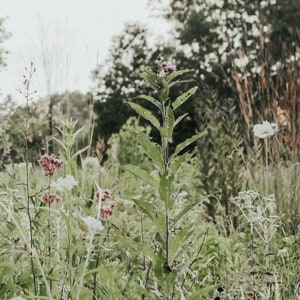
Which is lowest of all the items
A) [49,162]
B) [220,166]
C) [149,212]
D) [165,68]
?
[149,212]

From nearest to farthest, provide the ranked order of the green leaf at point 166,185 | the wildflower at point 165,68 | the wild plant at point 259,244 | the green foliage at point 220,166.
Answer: the green leaf at point 166,185 → the wildflower at point 165,68 → the wild plant at point 259,244 → the green foliage at point 220,166

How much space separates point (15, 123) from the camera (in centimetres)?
198

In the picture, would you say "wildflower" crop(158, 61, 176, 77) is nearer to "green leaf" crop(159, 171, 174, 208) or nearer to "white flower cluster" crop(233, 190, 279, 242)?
"green leaf" crop(159, 171, 174, 208)

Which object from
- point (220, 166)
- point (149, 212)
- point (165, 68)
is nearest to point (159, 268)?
point (149, 212)

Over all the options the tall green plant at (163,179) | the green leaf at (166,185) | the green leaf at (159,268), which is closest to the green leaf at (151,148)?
the tall green plant at (163,179)

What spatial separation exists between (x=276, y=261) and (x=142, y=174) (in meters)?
1.62

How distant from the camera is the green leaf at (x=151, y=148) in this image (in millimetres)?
1542

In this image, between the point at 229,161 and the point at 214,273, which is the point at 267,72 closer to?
the point at 229,161

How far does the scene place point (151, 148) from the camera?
5.13ft

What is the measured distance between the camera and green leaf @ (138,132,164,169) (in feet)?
5.06

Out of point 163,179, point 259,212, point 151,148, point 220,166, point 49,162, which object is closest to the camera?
point 163,179

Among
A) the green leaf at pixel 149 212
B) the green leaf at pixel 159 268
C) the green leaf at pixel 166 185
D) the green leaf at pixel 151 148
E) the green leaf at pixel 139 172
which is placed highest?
the green leaf at pixel 151 148

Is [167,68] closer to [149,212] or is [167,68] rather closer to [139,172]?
[139,172]

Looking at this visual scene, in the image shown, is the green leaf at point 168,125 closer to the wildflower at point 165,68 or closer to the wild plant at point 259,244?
the wildflower at point 165,68
